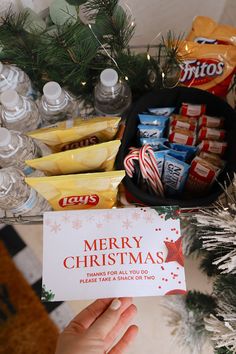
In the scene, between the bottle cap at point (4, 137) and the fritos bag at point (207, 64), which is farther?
the fritos bag at point (207, 64)

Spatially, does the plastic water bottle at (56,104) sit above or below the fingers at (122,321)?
above

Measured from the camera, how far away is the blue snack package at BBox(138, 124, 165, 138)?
0.72 meters

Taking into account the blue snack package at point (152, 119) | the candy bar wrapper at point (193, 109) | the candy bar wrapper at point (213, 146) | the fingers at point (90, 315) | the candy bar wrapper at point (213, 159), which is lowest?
the fingers at point (90, 315)

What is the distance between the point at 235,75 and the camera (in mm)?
803

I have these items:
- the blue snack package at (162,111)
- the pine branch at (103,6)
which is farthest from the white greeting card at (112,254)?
the pine branch at (103,6)

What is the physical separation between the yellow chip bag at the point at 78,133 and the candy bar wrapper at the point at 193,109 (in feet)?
0.50

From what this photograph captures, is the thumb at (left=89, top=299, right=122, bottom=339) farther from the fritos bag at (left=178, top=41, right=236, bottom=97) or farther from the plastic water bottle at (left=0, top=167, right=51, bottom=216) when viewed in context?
the fritos bag at (left=178, top=41, right=236, bottom=97)

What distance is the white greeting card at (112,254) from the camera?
641mm

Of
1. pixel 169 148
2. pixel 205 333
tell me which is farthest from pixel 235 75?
pixel 205 333

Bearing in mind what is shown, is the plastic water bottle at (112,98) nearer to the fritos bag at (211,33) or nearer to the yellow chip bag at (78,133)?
the yellow chip bag at (78,133)

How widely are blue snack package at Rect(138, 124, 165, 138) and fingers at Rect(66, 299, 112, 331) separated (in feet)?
1.07

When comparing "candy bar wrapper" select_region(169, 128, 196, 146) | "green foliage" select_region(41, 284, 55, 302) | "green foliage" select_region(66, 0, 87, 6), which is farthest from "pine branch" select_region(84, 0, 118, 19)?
"green foliage" select_region(41, 284, 55, 302)

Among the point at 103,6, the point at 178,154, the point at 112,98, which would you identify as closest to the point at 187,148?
the point at 178,154

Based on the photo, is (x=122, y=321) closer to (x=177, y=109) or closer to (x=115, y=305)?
(x=115, y=305)
